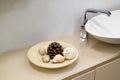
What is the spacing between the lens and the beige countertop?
986 mm

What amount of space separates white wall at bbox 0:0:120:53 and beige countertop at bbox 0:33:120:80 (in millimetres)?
86

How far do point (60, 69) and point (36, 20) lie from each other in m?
0.36

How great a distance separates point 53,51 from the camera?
105 centimetres

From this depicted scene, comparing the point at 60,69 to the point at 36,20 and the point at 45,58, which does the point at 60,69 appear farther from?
the point at 36,20

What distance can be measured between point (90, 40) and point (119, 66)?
25 centimetres

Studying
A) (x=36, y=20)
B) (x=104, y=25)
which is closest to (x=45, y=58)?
(x=36, y=20)

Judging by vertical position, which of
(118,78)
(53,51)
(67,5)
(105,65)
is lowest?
(118,78)

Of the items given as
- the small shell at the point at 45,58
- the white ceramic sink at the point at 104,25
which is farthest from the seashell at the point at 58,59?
the white ceramic sink at the point at 104,25

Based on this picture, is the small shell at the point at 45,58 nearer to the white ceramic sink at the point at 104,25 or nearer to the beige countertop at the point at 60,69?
the beige countertop at the point at 60,69

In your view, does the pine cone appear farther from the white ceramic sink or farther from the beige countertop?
the white ceramic sink

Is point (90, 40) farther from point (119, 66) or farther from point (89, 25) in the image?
point (119, 66)

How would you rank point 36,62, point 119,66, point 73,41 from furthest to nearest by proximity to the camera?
point 73,41 → point 119,66 → point 36,62

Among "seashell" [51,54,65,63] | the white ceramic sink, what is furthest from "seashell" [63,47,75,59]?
the white ceramic sink

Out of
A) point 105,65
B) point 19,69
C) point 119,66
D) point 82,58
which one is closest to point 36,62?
point 19,69
